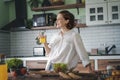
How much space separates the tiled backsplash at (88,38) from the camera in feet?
15.4

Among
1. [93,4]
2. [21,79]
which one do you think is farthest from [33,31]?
[21,79]

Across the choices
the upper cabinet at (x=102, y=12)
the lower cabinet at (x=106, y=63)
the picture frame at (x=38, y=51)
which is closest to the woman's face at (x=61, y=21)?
the lower cabinet at (x=106, y=63)

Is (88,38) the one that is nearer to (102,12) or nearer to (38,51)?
(102,12)

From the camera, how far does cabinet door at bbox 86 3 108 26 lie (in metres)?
4.39

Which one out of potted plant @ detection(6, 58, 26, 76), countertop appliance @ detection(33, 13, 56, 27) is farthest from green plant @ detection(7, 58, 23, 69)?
countertop appliance @ detection(33, 13, 56, 27)

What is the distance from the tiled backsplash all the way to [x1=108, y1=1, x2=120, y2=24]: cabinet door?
1.35ft

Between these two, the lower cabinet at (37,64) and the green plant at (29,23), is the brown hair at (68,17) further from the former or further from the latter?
the green plant at (29,23)

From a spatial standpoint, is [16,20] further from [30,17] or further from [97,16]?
[97,16]

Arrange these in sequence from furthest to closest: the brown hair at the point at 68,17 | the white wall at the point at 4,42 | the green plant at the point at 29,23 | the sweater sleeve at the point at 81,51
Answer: the white wall at the point at 4,42 → the green plant at the point at 29,23 → the brown hair at the point at 68,17 → the sweater sleeve at the point at 81,51

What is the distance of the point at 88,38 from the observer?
4875 millimetres

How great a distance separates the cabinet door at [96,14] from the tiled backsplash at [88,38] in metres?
0.38

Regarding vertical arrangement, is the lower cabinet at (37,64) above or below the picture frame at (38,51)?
below

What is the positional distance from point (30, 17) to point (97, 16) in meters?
1.61

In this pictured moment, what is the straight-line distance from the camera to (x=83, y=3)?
183 inches
